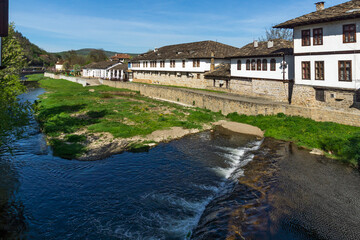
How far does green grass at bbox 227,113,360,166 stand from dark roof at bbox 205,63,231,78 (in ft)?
45.5

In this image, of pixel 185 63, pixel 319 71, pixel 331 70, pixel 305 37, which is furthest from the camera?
pixel 185 63

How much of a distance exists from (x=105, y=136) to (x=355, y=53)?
21254 millimetres

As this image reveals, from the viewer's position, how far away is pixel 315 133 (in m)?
20.1

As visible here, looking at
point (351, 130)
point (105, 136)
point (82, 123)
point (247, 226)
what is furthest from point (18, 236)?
point (351, 130)

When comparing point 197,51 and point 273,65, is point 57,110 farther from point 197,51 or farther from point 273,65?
point 273,65

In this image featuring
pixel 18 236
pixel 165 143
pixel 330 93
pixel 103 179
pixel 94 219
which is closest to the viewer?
pixel 18 236

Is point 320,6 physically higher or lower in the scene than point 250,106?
higher

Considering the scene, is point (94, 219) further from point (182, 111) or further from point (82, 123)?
point (182, 111)

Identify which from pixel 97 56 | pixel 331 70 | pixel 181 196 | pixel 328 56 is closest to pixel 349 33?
pixel 328 56

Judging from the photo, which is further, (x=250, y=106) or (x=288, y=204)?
(x=250, y=106)

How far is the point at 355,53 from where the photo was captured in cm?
2052

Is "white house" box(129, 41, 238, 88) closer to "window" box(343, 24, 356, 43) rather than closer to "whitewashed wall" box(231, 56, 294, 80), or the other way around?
"whitewashed wall" box(231, 56, 294, 80)

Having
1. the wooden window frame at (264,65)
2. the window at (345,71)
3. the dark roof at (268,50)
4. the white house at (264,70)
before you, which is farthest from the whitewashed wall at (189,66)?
the window at (345,71)

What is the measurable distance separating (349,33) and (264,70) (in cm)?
1102
